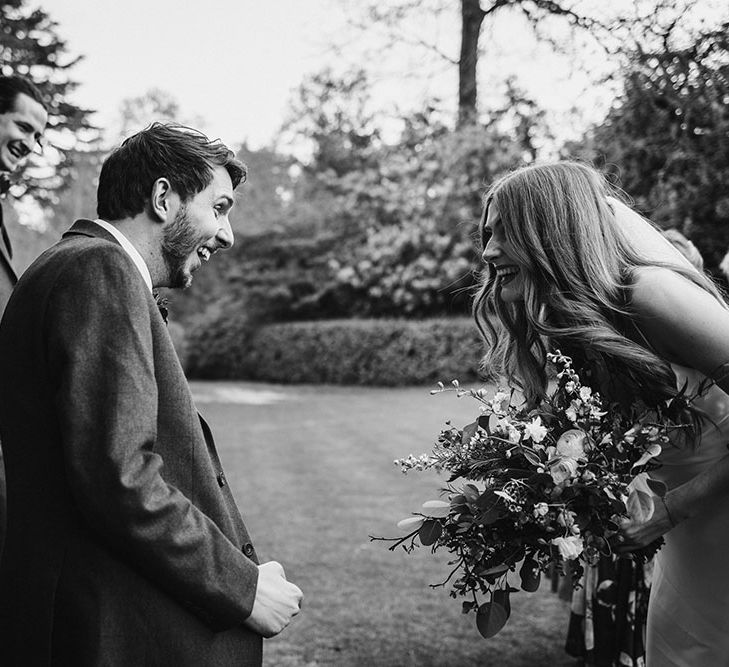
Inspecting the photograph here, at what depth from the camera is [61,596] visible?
174 centimetres

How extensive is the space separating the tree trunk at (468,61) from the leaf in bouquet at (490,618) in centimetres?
1737

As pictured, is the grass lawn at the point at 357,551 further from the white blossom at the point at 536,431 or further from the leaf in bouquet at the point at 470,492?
the white blossom at the point at 536,431

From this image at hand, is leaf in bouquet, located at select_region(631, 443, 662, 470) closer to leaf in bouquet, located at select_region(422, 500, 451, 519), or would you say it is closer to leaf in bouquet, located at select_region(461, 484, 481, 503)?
leaf in bouquet, located at select_region(461, 484, 481, 503)

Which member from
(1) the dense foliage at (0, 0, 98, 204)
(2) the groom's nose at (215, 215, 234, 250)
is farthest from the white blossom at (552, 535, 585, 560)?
(1) the dense foliage at (0, 0, 98, 204)

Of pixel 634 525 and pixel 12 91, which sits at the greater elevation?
pixel 12 91

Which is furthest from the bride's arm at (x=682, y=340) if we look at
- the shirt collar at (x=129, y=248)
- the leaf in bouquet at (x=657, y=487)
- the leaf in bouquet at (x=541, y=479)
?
the shirt collar at (x=129, y=248)

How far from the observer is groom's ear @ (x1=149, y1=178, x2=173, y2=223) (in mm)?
1975

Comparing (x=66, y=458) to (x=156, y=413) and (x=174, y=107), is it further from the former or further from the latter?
(x=174, y=107)

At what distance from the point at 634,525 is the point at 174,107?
47485mm

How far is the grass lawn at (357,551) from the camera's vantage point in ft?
16.2

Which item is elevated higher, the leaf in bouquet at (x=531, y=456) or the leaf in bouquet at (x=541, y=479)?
the leaf in bouquet at (x=531, y=456)

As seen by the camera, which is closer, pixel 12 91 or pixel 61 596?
pixel 61 596

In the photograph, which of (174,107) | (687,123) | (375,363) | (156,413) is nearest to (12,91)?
(156,413)

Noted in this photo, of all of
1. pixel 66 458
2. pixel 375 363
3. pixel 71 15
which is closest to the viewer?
pixel 66 458
